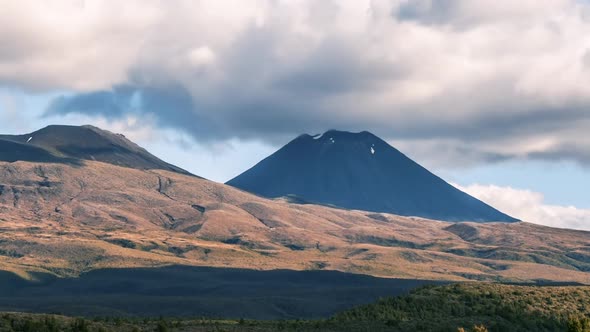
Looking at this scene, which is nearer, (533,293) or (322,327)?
(322,327)

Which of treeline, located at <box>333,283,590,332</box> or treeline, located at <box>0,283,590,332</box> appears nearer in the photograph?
treeline, located at <box>0,283,590,332</box>

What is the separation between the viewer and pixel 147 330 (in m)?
60.1

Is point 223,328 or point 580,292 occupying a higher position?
point 580,292

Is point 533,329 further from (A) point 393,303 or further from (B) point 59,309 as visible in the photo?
(B) point 59,309

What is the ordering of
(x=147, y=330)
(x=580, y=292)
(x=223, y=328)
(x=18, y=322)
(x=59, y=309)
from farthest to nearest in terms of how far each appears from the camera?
1. (x=59, y=309)
2. (x=580, y=292)
3. (x=223, y=328)
4. (x=147, y=330)
5. (x=18, y=322)

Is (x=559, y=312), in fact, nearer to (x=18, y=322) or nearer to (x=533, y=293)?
(x=533, y=293)

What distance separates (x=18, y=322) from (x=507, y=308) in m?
42.7

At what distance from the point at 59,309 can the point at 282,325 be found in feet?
384

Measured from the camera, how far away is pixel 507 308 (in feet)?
270

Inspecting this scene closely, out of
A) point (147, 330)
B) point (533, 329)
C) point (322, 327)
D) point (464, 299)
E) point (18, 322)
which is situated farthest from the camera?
point (464, 299)

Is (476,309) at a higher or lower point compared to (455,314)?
higher

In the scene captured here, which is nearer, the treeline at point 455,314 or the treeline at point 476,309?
the treeline at point 455,314

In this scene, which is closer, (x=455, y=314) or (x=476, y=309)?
(x=455, y=314)

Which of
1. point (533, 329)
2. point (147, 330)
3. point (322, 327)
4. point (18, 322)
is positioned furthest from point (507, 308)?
point (18, 322)
